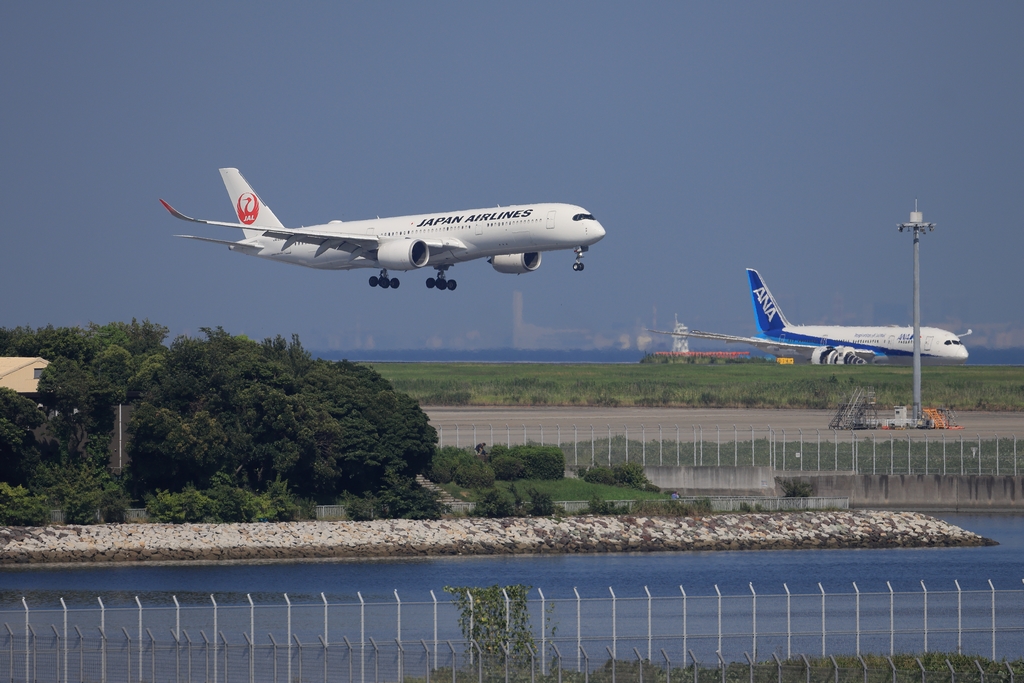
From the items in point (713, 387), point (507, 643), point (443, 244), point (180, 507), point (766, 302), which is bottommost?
point (180, 507)

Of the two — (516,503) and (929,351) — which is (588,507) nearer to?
(516,503)

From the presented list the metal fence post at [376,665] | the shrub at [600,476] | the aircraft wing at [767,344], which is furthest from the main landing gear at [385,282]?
the aircraft wing at [767,344]

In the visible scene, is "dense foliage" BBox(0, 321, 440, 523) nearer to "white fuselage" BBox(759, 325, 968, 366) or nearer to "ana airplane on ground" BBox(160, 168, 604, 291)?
"ana airplane on ground" BBox(160, 168, 604, 291)

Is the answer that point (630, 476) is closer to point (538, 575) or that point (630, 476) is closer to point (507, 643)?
point (538, 575)

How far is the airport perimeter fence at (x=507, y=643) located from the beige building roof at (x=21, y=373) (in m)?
28.6

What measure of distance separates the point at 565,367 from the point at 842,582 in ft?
299

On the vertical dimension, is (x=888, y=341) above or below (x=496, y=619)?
above

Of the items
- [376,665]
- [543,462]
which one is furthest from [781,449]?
[376,665]

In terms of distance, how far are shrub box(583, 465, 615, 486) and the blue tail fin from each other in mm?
82104

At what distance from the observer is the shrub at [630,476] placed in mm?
71000

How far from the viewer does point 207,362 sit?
68.2m

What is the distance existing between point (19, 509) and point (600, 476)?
27.3 meters

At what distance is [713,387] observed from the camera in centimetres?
11675

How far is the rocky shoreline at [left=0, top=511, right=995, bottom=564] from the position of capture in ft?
196
